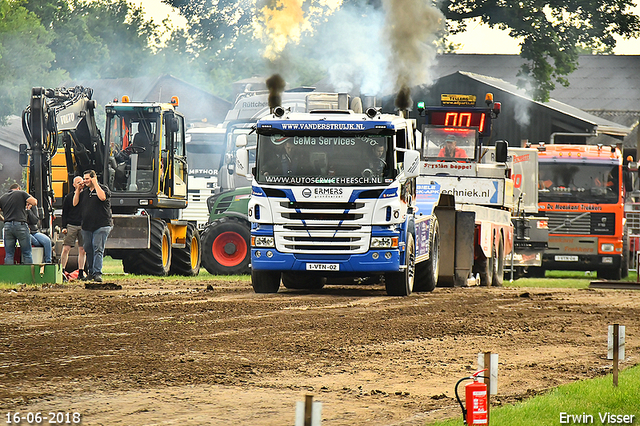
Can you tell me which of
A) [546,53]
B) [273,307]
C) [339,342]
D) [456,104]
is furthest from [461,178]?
[546,53]

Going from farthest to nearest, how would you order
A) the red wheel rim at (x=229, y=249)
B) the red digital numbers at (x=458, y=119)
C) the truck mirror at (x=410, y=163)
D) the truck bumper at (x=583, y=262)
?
1. the truck bumper at (x=583, y=262)
2. the red digital numbers at (x=458, y=119)
3. the red wheel rim at (x=229, y=249)
4. the truck mirror at (x=410, y=163)

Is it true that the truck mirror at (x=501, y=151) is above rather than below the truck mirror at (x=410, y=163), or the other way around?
above

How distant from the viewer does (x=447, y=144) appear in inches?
1017

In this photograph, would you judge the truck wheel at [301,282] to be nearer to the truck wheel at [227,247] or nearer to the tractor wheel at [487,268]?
the truck wheel at [227,247]

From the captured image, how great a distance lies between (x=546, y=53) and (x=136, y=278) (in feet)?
84.4

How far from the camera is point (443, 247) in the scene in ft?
75.0

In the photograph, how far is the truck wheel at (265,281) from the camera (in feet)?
62.6

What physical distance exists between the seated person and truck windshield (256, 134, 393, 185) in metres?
7.83

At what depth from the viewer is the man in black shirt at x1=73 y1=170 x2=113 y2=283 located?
819 inches

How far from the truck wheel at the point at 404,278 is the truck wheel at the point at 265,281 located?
77.4 inches

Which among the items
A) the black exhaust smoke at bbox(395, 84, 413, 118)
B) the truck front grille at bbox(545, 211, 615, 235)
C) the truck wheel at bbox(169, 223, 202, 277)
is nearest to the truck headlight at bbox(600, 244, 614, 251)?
the truck front grille at bbox(545, 211, 615, 235)

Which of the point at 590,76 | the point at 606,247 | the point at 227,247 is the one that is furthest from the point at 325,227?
the point at 590,76

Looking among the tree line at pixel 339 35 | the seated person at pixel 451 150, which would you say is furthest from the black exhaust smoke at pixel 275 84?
the seated person at pixel 451 150

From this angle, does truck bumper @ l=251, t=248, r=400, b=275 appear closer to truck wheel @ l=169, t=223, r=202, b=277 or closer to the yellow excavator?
the yellow excavator
